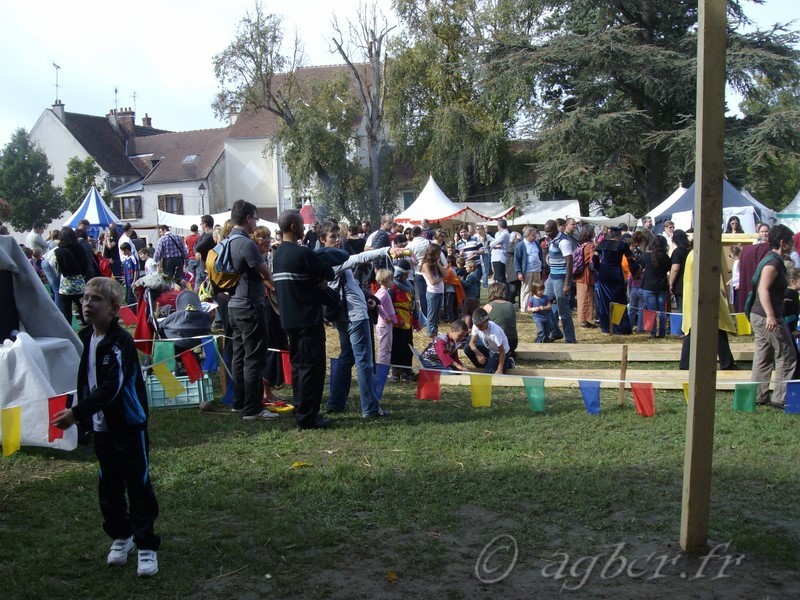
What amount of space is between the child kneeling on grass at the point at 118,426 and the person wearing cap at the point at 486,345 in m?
6.01

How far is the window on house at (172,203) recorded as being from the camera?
5734 cm

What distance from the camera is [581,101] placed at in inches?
1439

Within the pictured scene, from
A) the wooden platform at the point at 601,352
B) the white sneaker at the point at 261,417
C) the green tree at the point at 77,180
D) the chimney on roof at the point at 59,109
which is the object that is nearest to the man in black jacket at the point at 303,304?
the white sneaker at the point at 261,417

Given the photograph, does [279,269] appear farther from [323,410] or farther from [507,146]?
[507,146]

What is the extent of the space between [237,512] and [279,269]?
2.58 meters

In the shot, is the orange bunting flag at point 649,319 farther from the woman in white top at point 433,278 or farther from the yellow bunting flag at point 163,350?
the yellow bunting flag at point 163,350

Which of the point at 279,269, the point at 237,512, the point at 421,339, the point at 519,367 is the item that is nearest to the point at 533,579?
the point at 237,512

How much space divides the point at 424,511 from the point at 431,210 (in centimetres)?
2114

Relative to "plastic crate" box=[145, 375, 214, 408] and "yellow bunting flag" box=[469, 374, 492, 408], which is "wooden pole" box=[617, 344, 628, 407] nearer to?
"yellow bunting flag" box=[469, 374, 492, 408]

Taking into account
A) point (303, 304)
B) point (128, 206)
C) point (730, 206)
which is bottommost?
point (303, 304)

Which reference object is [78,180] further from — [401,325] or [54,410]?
[54,410]

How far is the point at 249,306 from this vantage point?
7.65m

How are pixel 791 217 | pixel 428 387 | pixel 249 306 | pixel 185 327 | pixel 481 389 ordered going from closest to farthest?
pixel 249 306
pixel 481 389
pixel 428 387
pixel 185 327
pixel 791 217

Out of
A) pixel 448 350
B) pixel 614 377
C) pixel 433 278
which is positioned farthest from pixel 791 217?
pixel 448 350
